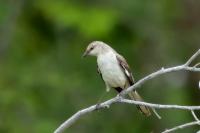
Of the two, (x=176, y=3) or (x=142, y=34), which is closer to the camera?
(x=142, y=34)

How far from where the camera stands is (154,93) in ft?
72.5

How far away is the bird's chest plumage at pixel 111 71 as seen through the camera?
1222 cm

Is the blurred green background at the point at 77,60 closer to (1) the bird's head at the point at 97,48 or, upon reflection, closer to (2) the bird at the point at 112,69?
(1) the bird's head at the point at 97,48

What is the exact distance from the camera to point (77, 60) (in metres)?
22.7

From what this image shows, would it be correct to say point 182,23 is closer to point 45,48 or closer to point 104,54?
point 45,48

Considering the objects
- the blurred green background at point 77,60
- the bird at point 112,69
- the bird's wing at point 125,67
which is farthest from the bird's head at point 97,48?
the blurred green background at point 77,60

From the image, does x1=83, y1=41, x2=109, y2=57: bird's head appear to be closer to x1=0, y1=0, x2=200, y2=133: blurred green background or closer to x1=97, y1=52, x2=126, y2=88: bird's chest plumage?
x1=97, y1=52, x2=126, y2=88: bird's chest plumage

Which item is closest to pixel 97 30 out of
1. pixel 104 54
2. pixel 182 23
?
pixel 182 23

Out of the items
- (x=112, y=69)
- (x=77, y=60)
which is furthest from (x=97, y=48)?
(x=77, y=60)

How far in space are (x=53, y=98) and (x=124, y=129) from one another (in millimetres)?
1592

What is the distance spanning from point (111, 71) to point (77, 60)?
10432 mm

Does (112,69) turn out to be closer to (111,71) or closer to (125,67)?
(111,71)

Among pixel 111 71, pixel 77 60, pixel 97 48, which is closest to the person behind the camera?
pixel 111 71

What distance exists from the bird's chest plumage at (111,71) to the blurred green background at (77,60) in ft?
30.5
